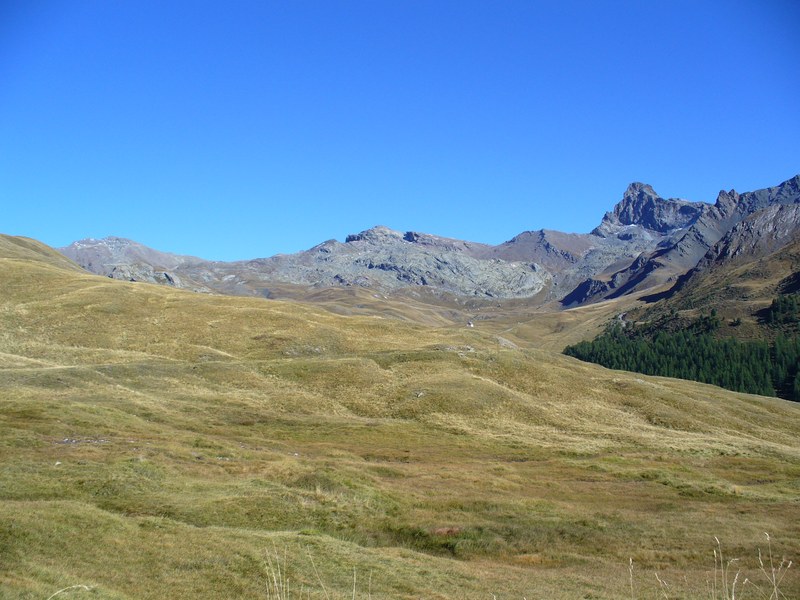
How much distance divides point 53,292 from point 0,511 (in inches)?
5038

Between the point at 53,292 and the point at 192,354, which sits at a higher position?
the point at 53,292

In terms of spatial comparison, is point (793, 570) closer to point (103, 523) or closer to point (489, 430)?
point (103, 523)

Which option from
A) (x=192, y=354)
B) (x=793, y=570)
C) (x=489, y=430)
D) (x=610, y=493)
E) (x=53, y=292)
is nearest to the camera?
(x=793, y=570)

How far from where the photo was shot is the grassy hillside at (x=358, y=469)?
2197cm

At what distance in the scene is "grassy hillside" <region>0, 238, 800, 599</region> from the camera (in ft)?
72.1

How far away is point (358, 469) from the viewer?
45.2 metres

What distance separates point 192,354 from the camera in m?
107

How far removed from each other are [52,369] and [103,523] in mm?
64711

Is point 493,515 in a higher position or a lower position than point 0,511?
lower

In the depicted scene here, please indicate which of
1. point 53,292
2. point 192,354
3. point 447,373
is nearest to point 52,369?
point 192,354

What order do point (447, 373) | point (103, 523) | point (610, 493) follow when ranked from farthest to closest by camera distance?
point (447, 373), point (610, 493), point (103, 523)

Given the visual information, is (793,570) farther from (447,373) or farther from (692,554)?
(447,373)

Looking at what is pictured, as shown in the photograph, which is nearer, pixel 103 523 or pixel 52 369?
pixel 103 523

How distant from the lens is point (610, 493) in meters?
45.2
